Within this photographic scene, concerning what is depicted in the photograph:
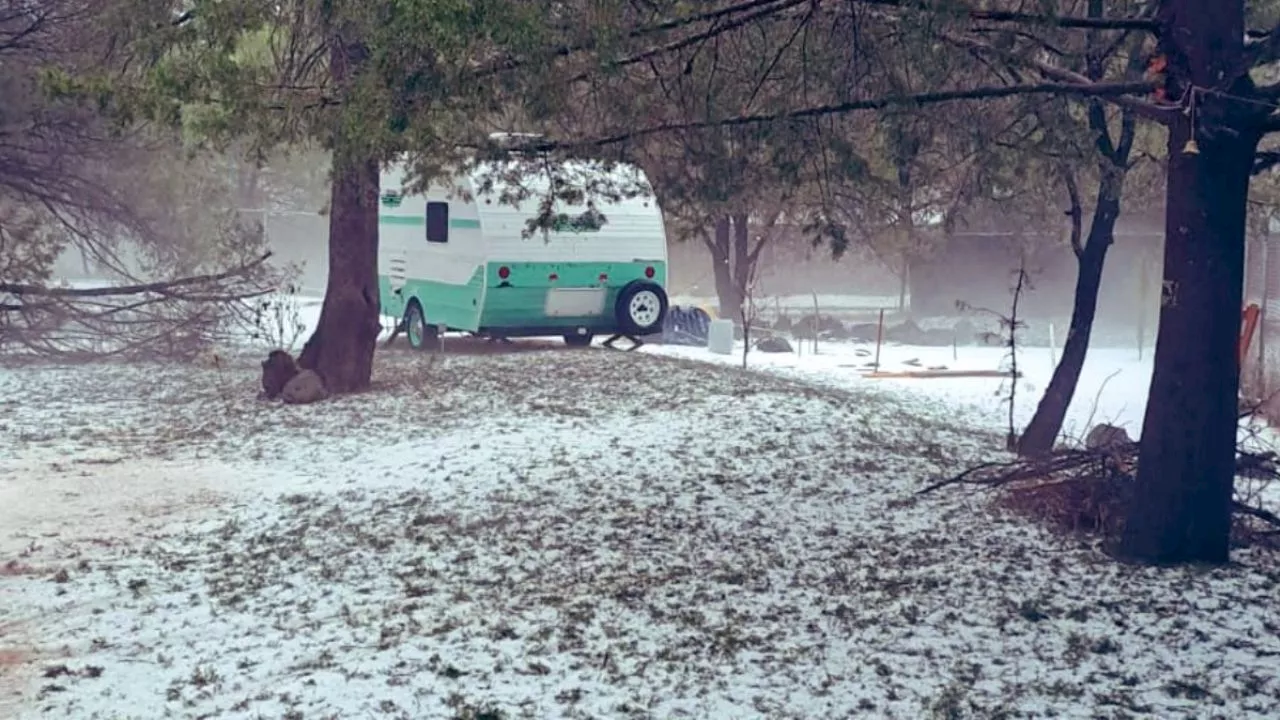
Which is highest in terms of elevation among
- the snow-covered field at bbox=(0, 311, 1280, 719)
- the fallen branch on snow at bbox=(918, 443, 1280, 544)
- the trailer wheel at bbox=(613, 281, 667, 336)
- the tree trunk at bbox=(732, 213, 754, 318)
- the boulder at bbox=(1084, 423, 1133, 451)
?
the tree trunk at bbox=(732, 213, 754, 318)

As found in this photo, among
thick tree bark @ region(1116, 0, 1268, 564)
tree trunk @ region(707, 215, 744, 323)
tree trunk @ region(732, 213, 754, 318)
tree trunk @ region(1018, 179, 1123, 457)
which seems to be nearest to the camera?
thick tree bark @ region(1116, 0, 1268, 564)

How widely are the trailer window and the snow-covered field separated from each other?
17.7ft

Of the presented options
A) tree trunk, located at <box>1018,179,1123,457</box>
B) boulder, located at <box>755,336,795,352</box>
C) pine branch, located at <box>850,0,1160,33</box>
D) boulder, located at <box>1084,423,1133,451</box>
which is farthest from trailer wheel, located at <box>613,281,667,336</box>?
pine branch, located at <box>850,0,1160,33</box>

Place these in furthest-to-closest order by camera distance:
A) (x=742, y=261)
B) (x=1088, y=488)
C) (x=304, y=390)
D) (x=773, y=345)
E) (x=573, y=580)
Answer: (x=742, y=261) < (x=773, y=345) < (x=304, y=390) < (x=1088, y=488) < (x=573, y=580)

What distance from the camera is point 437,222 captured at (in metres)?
17.5

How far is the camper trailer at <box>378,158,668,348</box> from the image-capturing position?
1653 centimetres

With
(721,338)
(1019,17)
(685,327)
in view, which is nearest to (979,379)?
(721,338)

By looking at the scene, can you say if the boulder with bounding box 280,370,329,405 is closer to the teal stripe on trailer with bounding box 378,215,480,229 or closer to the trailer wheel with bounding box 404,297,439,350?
the teal stripe on trailer with bounding box 378,215,480,229

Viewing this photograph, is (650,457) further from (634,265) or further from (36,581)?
(634,265)

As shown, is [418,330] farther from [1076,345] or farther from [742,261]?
[1076,345]

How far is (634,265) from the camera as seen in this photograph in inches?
677

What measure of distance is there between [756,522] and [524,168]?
2.67m

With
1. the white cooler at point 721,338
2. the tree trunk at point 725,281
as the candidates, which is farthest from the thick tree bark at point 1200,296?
the tree trunk at point 725,281

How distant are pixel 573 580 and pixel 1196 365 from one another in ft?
10.5
